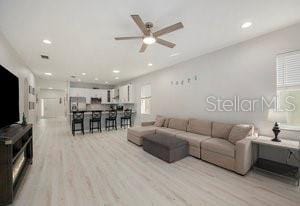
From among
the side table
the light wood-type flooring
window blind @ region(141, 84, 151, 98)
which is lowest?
the light wood-type flooring

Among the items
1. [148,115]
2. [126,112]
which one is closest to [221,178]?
[148,115]

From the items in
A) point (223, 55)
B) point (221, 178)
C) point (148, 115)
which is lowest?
point (221, 178)

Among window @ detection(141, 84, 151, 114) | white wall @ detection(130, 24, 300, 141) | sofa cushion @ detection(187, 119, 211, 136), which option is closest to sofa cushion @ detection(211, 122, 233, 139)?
sofa cushion @ detection(187, 119, 211, 136)

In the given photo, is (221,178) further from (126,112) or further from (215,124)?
(126,112)

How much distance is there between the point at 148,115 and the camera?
7.03 m

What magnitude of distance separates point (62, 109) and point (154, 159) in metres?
12.1

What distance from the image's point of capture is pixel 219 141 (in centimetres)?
→ 331

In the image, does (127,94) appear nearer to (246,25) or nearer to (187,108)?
Result: (187,108)

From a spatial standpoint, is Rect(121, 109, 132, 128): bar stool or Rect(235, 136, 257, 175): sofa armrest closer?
Rect(235, 136, 257, 175): sofa armrest

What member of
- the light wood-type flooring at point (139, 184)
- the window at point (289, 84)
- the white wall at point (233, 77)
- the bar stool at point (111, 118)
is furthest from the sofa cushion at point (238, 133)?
the bar stool at point (111, 118)

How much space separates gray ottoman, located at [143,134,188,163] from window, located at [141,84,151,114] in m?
3.33

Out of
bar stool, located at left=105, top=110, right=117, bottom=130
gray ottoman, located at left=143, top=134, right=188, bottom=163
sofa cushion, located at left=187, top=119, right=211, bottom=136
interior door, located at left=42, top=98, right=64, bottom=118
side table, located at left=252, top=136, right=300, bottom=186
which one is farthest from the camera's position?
interior door, located at left=42, top=98, right=64, bottom=118

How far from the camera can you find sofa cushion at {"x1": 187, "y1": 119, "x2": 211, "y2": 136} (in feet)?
12.9

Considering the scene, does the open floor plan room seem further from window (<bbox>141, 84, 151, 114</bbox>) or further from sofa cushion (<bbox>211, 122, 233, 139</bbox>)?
window (<bbox>141, 84, 151, 114</bbox>)
